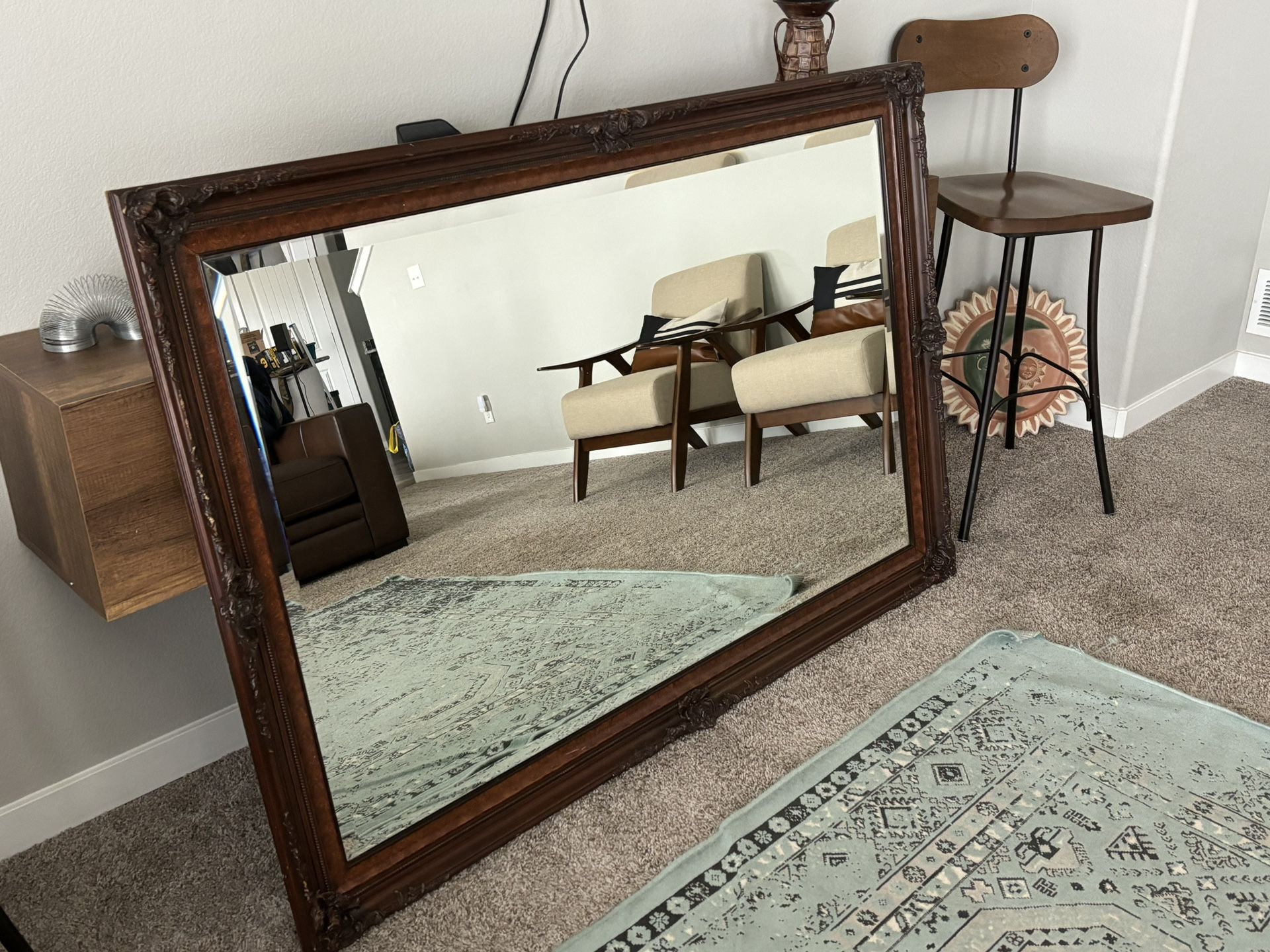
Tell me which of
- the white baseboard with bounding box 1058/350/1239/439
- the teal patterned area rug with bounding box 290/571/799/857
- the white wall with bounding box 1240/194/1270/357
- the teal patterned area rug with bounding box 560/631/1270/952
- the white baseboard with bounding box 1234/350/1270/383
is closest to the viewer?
the teal patterned area rug with bounding box 560/631/1270/952

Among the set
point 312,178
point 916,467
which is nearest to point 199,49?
point 312,178

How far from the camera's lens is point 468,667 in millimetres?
1657

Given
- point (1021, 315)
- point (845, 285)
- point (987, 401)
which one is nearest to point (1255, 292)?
point (1021, 315)

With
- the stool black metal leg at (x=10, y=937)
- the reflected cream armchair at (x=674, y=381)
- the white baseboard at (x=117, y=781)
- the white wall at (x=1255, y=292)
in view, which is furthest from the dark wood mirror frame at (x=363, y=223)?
the white wall at (x=1255, y=292)

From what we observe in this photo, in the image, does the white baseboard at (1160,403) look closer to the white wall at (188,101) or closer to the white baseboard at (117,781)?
the white wall at (188,101)

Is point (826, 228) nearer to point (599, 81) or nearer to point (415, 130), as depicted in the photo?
point (599, 81)

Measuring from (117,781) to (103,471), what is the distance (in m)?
0.81

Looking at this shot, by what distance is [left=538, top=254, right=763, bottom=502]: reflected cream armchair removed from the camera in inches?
67.7

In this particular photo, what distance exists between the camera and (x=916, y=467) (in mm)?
2193

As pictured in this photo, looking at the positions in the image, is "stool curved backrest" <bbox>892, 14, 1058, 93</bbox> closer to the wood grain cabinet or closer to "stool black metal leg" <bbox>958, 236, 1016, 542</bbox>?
"stool black metal leg" <bbox>958, 236, 1016, 542</bbox>

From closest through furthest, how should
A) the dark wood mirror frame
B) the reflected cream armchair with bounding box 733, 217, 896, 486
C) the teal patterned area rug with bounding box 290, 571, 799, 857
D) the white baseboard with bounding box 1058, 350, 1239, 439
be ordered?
the dark wood mirror frame, the teal patterned area rug with bounding box 290, 571, 799, 857, the reflected cream armchair with bounding box 733, 217, 896, 486, the white baseboard with bounding box 1058, 350, 1239, 439

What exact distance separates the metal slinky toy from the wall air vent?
3134 mm

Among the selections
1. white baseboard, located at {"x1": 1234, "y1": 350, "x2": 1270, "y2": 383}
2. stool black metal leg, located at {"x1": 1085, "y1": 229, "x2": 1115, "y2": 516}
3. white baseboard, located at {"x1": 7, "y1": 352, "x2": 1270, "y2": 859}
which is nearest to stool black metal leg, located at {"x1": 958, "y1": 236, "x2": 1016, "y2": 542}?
stool black metal leg, located at {"x1": 1085, "y1": 229, "x2": 1115, "y2": 516}

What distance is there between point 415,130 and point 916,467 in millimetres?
1234
